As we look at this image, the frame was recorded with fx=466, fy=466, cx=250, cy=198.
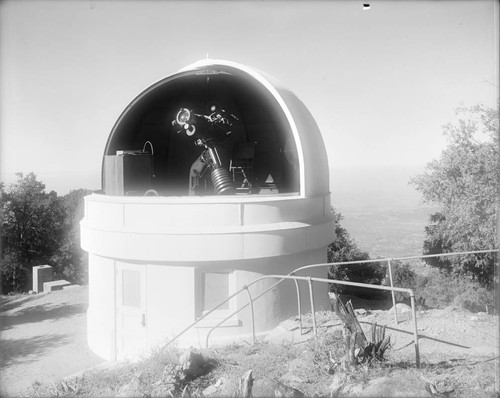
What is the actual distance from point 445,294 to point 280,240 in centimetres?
1585

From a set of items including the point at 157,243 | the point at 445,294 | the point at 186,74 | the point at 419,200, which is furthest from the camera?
the point at 445,294

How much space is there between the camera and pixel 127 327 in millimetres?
11414

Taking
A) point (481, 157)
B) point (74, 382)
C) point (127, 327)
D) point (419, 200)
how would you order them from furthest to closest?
point (419, 200), point (481, 157), point (127, 327), point (74, 382)

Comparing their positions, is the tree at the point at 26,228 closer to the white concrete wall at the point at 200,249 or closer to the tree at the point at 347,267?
the tree at the point at 347,267

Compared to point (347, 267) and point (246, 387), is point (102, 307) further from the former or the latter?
point (347, 267)

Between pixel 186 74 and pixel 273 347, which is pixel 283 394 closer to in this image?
pixel 273 347

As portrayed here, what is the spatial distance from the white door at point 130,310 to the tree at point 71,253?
21.8 meters

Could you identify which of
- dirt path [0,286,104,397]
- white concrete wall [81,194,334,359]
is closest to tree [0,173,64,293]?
dirt path [0,286,104,397]

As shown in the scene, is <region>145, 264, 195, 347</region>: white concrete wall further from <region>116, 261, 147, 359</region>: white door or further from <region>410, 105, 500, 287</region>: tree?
<region>410, 105, 500, 287</region>: tree

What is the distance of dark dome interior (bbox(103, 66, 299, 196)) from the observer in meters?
15.2

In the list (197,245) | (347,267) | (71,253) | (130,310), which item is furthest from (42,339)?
(347,267)

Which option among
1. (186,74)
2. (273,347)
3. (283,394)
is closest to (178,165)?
(186,74)

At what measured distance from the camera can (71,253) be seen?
3231 centimetres

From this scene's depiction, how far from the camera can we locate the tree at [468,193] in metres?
16.6
